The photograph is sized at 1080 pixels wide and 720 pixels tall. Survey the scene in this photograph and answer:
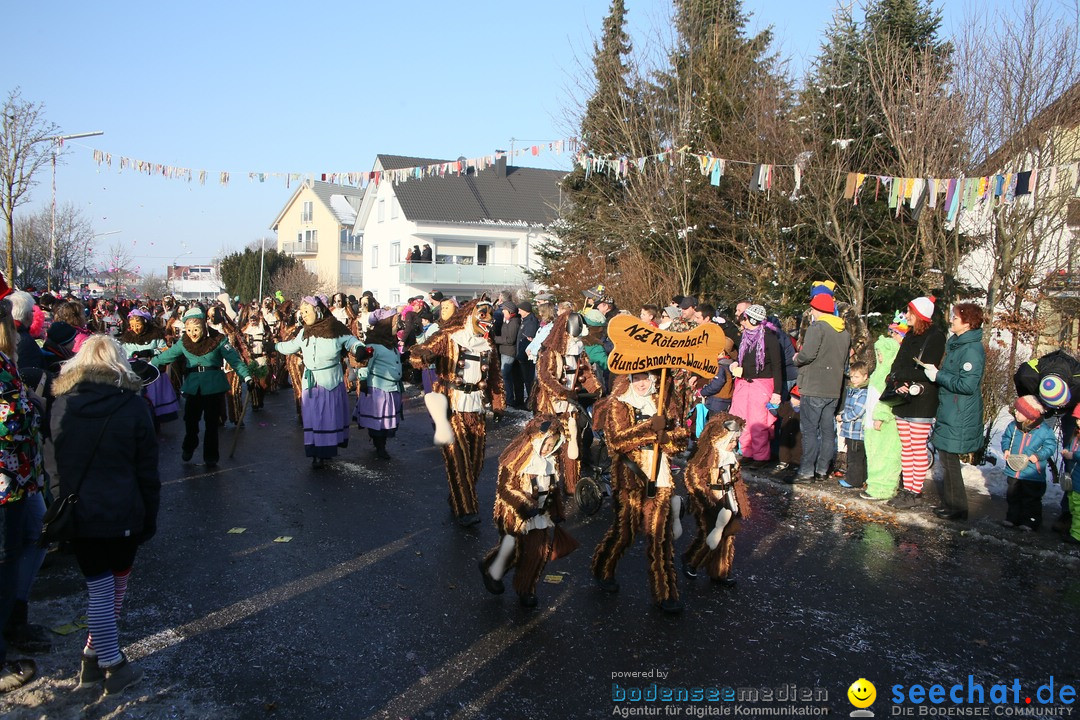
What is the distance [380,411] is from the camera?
33.5 feet

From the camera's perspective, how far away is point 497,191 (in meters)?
45.8

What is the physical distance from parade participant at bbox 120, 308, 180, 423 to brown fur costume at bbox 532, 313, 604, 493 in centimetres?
544

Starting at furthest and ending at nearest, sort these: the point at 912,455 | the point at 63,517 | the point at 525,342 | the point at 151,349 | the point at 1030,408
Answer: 1. the point at 525,342
2. the point at 151,349
3. the point at 912,455
4. the point at 1030,408
5. the point at 63,517

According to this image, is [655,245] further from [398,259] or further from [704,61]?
[398,259]

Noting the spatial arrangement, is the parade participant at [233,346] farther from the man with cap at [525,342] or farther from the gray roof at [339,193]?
the gray roof at [339,193]

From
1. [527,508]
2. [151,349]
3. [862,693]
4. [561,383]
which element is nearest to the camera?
[862,693]

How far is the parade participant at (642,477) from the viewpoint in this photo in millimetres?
5168

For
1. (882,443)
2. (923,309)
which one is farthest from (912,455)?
(923,309)

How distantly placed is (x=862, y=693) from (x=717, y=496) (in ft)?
5.43

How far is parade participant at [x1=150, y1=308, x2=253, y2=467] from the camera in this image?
9.14 meters

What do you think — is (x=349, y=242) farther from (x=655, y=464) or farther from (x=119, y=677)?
(x=119, y=677)

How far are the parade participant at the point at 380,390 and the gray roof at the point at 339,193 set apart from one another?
47194 millimetres

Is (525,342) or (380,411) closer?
(380,411)

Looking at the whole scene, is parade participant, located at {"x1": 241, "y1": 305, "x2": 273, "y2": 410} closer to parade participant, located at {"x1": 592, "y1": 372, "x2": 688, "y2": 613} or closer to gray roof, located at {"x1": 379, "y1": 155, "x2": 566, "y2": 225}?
parade participant, located at {"x1": 592, "y1": 372, "x2": 688, "y2": 613}
